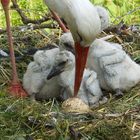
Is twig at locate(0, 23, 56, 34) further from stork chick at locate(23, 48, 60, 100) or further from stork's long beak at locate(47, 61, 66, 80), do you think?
stork's long beak at locate(47, 61, 66, 80)

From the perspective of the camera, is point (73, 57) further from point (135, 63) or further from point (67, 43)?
point (135, 63)

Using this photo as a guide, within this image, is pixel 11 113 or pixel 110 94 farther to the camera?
pixel 110 94

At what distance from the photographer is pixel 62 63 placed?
17.6 feet

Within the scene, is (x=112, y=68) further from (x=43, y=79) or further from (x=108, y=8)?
(x=108, y=8)

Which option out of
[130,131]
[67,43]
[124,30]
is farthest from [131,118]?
[124,30]

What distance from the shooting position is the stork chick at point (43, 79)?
5.51 metres

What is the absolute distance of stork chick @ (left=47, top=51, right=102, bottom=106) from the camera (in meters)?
Result: 5.37

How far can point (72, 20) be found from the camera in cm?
498

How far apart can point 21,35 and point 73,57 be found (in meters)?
1.38

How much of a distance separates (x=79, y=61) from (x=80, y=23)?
16.6 inches

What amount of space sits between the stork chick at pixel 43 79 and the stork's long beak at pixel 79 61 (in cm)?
29

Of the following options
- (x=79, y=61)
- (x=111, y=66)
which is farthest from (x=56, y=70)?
(x=111, y=66)

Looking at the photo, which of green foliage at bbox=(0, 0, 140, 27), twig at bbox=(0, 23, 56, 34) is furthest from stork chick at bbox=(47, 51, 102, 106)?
green foliage at bbox=(0, 0, 140, 27)

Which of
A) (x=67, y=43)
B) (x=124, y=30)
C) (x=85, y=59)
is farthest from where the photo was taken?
(x=124, y=30)
